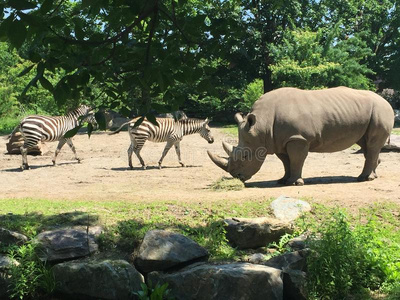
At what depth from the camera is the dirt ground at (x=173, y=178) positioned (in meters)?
8.77

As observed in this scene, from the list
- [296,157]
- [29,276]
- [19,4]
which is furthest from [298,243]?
[19,4]

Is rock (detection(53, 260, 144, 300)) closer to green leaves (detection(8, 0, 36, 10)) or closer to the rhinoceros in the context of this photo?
green leaves (detection(8, 0, 36, 10))

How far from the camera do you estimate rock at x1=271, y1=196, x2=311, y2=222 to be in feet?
23.8

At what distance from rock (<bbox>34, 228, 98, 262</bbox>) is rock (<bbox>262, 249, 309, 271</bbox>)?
2.04 metres

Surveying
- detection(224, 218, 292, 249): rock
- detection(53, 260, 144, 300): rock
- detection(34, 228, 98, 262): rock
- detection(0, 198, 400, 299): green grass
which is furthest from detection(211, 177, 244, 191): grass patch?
detection(53, 260, 144, 300): rock

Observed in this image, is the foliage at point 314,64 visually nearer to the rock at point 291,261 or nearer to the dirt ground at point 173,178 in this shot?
the dirt ground at point 173,178

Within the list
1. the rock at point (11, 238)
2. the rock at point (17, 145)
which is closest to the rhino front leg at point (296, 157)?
the rock at point (11, 238)

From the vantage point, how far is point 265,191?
9.19 m

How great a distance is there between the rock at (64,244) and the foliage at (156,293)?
38.2 inches

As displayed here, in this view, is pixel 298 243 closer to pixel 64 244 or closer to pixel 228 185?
pixel 64 244

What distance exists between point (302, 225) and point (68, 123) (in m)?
10.3

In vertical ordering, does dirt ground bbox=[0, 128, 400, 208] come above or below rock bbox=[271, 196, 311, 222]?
below

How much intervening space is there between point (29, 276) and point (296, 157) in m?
6.00

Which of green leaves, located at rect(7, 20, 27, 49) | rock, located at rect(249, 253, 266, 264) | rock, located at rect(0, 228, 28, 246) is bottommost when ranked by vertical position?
rock, located at rect(249, 253, 266, 264)
